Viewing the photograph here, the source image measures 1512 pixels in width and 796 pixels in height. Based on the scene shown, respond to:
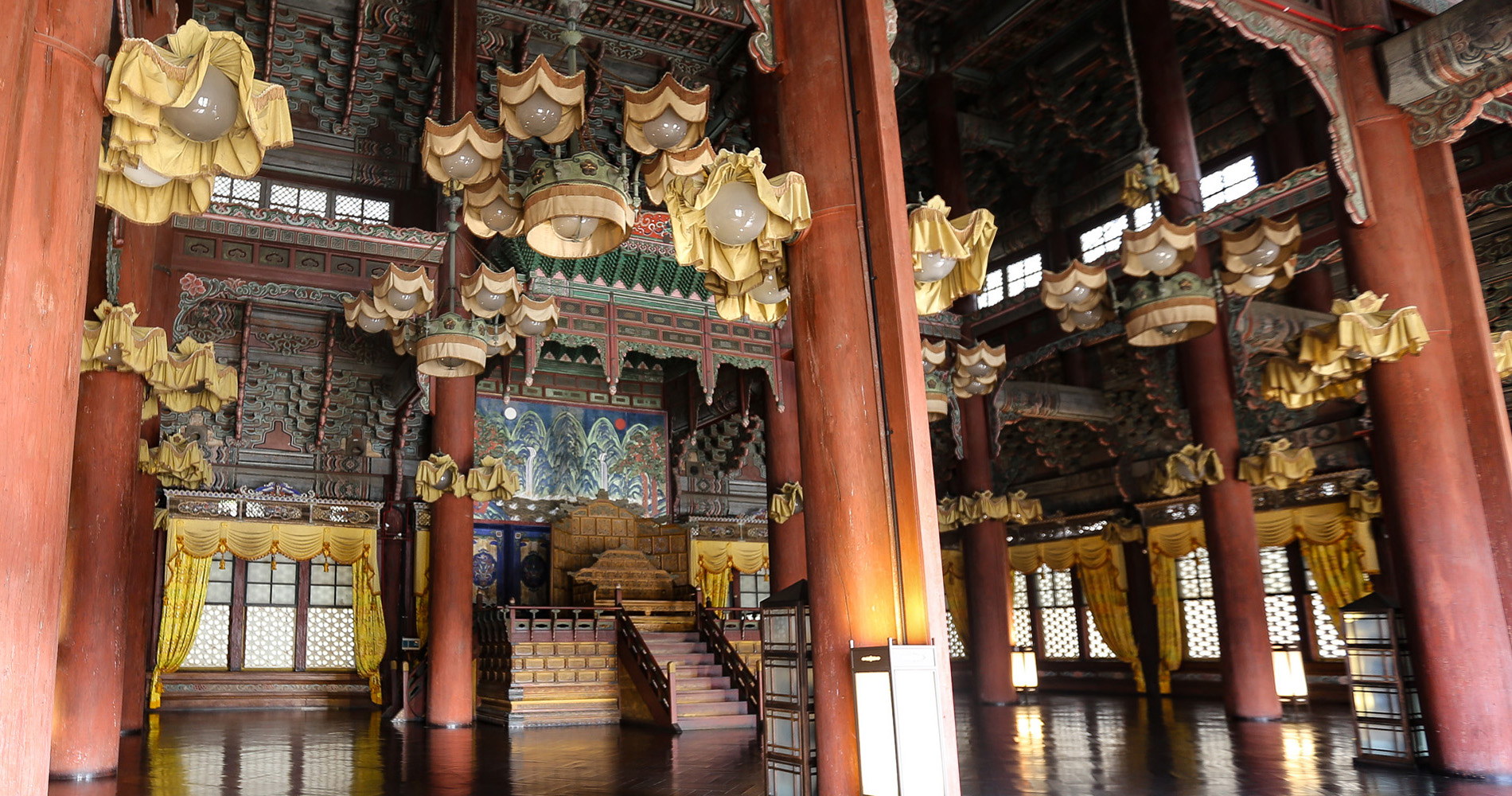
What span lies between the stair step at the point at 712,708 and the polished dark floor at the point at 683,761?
0.46 metres

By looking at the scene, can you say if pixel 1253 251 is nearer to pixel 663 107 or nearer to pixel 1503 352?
pixel 1503 352

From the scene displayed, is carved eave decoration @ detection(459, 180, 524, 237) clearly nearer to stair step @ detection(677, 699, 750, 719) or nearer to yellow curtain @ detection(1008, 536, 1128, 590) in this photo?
stair step @ detection(677, 699, 750, 719)

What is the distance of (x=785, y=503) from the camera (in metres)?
11.0

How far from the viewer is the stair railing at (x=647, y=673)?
9859 millimetres

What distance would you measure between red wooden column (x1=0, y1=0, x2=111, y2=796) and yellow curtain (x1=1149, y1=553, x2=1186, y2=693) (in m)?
14.4

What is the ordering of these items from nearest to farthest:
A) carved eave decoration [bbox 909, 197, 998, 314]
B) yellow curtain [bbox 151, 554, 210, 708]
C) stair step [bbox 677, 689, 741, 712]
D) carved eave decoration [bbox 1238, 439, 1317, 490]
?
carved eave decoration [bbox 909, 197, 998, 314], carved eave decoration [bbox 1238, 439, 1317, 490], stair step [bbox 677, 689, 741, 712], yellow curtain [bbox 151, 554, 210, 708]

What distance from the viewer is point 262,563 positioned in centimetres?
1417

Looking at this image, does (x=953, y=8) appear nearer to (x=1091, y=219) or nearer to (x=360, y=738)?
(x=1091, y=219)

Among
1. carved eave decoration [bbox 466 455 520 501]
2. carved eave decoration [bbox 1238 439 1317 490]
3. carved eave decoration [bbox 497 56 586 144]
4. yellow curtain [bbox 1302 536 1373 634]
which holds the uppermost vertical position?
carved eave decoration [bbox 497 56 586 144]

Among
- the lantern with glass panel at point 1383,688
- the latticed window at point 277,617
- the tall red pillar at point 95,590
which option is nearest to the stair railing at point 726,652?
the lantern with glass panel at point 1383,688

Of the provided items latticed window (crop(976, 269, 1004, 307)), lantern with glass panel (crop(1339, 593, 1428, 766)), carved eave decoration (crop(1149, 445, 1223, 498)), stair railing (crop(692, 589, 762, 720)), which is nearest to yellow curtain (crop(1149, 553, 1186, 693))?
latticed window (crop(976, 269, 1004, 307))

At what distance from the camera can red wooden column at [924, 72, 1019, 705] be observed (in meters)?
12.6

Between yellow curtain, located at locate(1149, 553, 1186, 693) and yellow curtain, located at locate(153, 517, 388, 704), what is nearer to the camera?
yellow curtain, located at locate(153, 517, 388, 704)

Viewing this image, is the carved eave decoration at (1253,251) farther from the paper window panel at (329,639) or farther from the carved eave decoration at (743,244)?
the paper window panel at (329,639)
